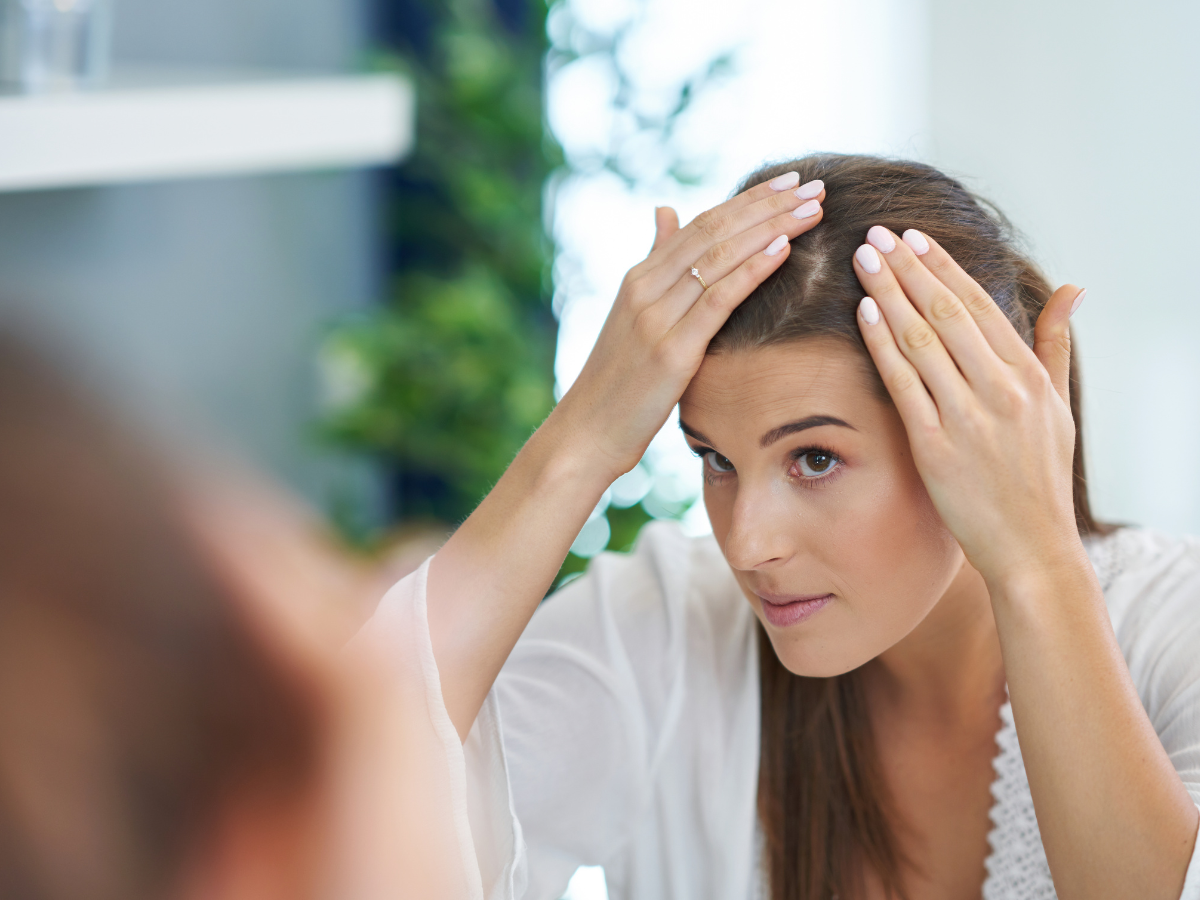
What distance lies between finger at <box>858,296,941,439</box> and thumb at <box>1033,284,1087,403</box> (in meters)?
0.14

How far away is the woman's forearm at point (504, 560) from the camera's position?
102 centimetres

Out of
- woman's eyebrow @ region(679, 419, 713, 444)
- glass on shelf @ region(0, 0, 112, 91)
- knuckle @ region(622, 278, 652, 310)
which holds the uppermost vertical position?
glass on shelf @ region(0, 0, 112, 91)

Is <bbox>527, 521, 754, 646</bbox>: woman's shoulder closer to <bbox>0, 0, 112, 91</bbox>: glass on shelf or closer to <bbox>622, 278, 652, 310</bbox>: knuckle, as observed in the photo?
<bbox>622, 278, 652, 310</bbox>: knuckle

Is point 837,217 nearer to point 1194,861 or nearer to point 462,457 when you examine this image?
point 1194,861

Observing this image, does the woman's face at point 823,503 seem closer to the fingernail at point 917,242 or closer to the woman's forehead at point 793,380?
the woman's forehead at point 793,380

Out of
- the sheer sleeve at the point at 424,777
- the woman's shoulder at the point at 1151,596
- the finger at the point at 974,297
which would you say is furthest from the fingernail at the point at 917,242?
the sheer sleeve at the point at 424,777

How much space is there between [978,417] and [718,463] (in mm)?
288

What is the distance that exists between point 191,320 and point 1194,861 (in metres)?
1.73

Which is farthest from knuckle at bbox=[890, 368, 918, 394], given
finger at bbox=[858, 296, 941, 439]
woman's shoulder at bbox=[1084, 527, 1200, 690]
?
woman's shoulder at bbox=[1084, 527, 1200, 690]

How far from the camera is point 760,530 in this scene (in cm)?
101

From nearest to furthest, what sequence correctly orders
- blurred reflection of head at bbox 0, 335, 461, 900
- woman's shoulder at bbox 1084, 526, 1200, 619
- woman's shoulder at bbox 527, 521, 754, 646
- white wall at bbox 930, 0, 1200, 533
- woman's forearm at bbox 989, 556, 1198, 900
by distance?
blurred reflection of head at bbox 0, 335, 461, 900 → woman's forearm at bbox 989, 556, 1198, 900 → woman's shoulder at bbox 1084, 526, 1200, 619 → woman's shoulder at bbox 527, 521, 754, 646 → white wall at bbox 930, 0, 1200, 533

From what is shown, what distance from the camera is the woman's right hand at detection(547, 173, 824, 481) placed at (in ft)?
3.33

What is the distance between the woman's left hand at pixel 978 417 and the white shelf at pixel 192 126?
712mm

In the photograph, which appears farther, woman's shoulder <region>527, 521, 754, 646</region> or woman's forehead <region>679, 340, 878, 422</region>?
woman's shoulder <region>527, 521, 754, 646</region>
